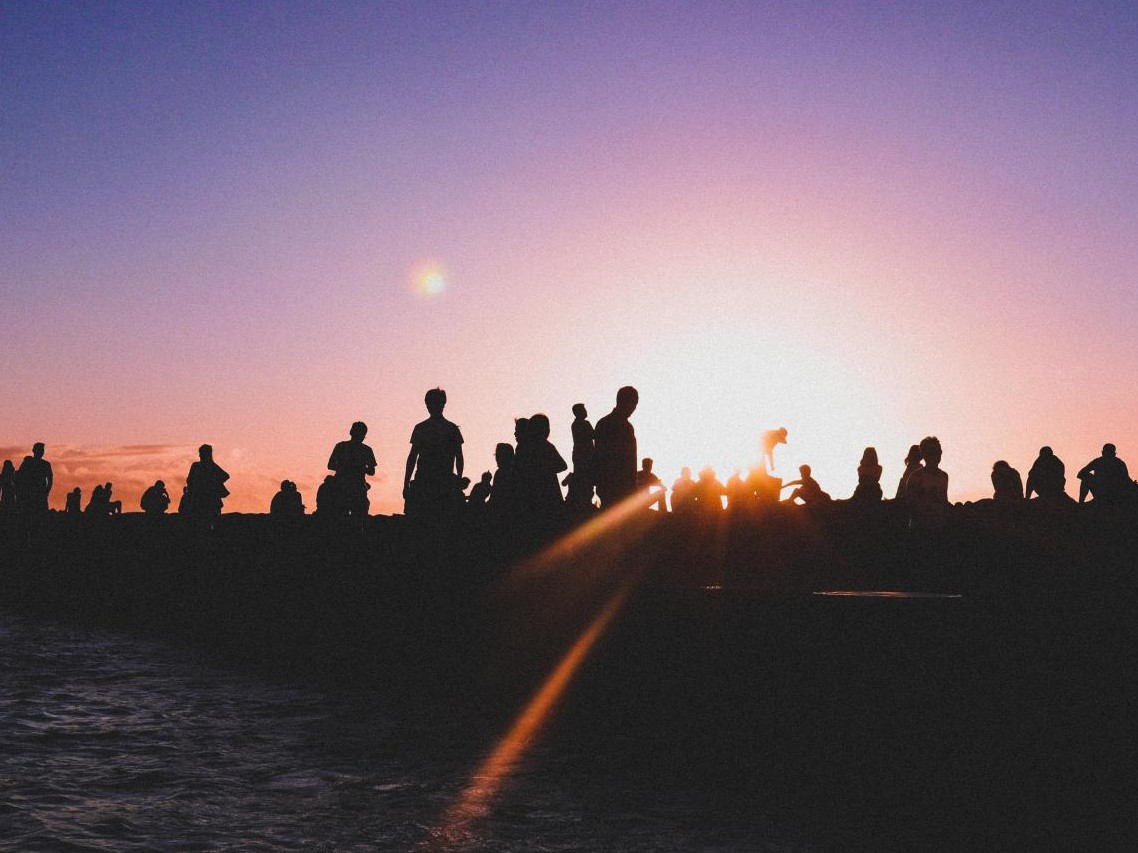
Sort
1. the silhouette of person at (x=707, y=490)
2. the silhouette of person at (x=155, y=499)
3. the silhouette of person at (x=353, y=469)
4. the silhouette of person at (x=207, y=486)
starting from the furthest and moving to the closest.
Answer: the silhouette of person at (x=155, y=499)
the silhouette of person at (x=207, y=486)
the silhouette of person at (x=707, y=490)
the silhouette of person at (x=353, y=469)

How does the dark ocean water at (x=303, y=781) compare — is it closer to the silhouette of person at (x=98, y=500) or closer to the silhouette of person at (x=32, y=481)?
the silhouette of person at (x=32, y=481)

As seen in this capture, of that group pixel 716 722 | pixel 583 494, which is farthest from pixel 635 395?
pixel 716 722

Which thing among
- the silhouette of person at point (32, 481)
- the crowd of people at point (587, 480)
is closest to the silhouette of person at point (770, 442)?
the crowd of people at point (587, 480)

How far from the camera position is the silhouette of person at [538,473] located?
1220cm

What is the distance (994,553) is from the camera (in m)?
12.9

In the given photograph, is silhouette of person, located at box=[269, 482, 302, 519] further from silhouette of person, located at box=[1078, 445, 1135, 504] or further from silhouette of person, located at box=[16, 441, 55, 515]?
silhouette of person, located at box=[1078, 445, 1135, 504]

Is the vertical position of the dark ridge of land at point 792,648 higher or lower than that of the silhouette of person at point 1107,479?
lower

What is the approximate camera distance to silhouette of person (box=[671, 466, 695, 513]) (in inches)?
674

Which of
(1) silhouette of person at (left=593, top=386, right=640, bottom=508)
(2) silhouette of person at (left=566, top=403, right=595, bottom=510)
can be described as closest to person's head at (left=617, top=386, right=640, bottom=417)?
(1) silhouette of person at (left=593, top=386, right=640, bottom=508)

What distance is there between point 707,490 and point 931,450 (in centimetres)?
561

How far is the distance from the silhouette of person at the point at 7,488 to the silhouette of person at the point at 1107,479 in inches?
745

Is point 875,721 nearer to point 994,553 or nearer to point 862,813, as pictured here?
point 862,813

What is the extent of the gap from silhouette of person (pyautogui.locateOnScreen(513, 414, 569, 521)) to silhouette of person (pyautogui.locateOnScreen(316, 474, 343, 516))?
3.57 metres

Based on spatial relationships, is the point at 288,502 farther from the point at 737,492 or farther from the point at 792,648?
the point at 792,648
